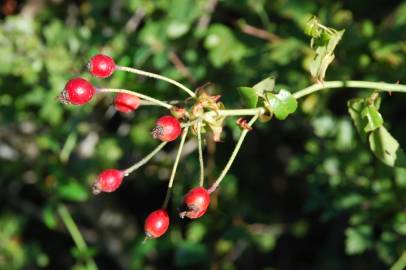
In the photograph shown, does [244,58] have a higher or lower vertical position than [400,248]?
higher

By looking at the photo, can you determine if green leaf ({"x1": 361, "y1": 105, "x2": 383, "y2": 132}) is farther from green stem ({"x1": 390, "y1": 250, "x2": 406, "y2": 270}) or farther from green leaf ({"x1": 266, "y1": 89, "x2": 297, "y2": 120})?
green stem ({"x1": 390, "y1": 250, "x2": 406, "y2": 270})

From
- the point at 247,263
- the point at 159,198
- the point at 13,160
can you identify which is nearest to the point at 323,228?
the point at 247,263

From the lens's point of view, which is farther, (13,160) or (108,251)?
(108,251)

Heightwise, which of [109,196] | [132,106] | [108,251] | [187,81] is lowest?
[132,106]

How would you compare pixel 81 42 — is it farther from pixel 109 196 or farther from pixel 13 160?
pixel 109 196

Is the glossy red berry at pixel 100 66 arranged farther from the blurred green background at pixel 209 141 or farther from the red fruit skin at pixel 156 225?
the blurred green background at pixel 209 141

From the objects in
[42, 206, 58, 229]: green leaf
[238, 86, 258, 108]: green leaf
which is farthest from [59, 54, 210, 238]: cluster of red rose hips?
[42, 206, 58, 229]: green leaf

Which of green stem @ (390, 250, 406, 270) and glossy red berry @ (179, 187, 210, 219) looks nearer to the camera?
glossy red berry @ (179, 187, 210, 219)
